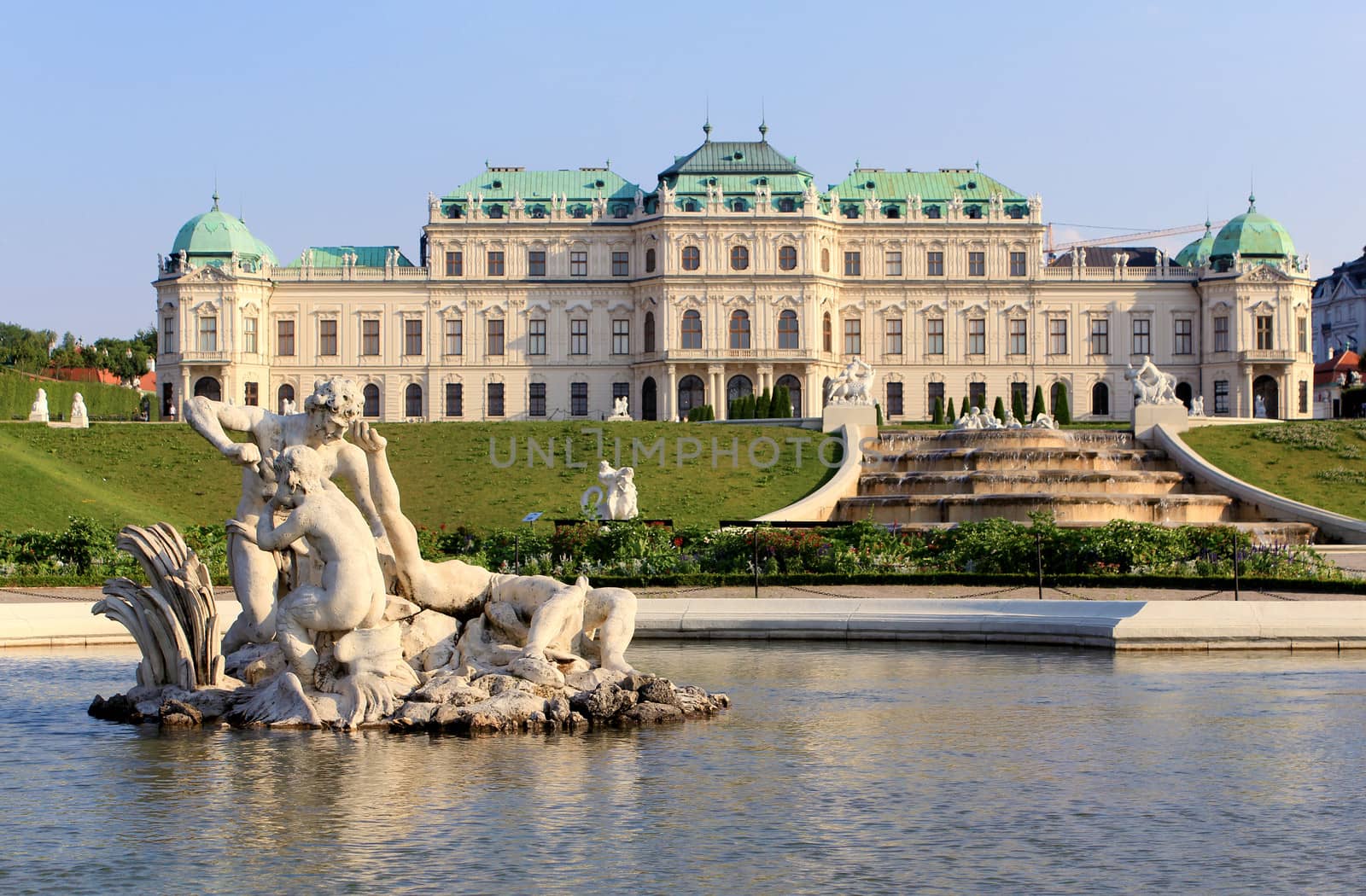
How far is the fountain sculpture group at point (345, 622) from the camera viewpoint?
12.9 metres

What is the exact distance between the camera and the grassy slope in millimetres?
42281

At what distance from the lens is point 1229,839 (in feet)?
31.4

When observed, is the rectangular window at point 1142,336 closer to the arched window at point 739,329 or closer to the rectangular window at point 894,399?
the rectangular window at point 894,399

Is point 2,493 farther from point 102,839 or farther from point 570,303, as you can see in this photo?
point 570,303

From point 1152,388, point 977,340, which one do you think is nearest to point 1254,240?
point 977,340

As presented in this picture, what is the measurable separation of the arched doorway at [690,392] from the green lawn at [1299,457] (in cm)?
Result: 3165

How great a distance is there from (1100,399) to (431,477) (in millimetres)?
43910

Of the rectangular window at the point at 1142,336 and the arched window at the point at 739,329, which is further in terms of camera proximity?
the rectangular window at the point at 1142,336

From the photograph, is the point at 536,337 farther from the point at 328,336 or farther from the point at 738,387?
the point at 738,387

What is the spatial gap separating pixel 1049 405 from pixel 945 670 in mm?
68128

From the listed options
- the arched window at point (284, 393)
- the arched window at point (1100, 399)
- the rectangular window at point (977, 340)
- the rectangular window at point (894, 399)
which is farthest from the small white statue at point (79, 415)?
the arched window at point (1100, 399)

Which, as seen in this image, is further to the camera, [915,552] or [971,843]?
[915,552]

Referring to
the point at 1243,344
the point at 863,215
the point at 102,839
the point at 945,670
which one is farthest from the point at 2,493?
the point at 1243,344

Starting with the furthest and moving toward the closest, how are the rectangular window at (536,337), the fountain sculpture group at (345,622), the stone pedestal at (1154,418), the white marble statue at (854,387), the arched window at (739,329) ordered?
the rectangular window at (536,337)
the arched window at (739,329)
the white marble statue at (854,387)
the stone pedestal at (1154,418)
the fountain sculpture group at (345,622)
